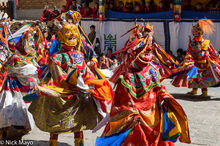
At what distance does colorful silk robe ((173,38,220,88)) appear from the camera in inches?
369

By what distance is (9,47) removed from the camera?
6.92 metres

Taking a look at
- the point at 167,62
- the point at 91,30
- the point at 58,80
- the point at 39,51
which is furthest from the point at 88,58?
the point at 91,30

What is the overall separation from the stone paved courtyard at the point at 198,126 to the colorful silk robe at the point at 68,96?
0.94 meters

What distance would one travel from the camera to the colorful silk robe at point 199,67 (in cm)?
938

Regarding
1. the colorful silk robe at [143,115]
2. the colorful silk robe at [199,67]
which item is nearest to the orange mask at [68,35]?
the colorful silk robe at [143,115]

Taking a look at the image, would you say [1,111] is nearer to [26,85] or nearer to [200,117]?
[26,85]

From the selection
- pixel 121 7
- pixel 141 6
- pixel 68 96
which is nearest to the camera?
pixel 68 96

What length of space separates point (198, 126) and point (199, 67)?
3.02 m

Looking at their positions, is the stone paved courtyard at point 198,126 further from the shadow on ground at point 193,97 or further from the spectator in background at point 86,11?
the spectator in background at point 86,11

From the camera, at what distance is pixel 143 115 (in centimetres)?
454

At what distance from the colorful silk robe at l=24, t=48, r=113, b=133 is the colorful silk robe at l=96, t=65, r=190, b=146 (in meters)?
0.63

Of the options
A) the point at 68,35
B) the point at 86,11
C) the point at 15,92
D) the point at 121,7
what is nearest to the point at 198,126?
the point at 68,35

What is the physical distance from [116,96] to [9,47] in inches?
122

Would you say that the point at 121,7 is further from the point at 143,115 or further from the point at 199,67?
the point at 143,115
